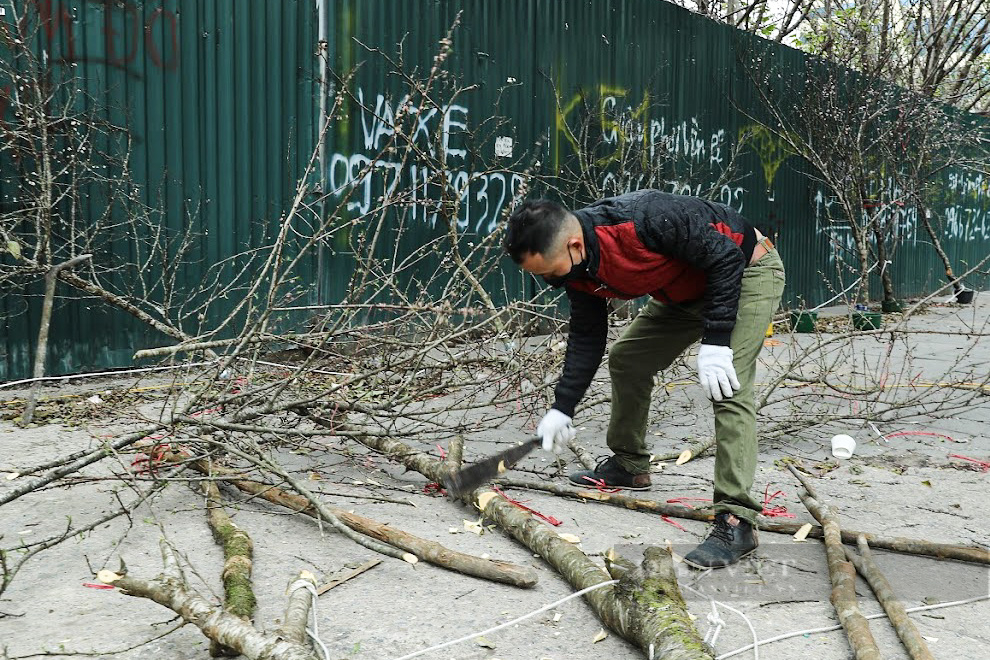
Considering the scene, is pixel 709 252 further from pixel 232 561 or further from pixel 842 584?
pixel 232 561

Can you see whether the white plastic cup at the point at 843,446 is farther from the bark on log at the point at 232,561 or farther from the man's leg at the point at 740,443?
the bark on log at the point at 232,561

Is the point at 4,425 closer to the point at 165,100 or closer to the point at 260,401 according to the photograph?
the point at 260,401

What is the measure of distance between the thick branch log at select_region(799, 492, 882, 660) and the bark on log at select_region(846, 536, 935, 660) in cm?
6

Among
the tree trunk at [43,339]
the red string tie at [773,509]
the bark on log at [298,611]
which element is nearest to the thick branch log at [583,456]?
the red string tie at [773,509]

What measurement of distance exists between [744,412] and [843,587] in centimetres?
80

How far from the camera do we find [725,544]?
10.8 feet

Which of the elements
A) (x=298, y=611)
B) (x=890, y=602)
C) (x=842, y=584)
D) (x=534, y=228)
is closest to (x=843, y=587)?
(x=842, y=584)

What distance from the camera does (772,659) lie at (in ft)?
8.41

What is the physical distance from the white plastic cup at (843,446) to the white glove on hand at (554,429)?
1797mm

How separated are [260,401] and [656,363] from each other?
1.76m

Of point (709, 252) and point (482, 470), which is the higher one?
point (709, 252)

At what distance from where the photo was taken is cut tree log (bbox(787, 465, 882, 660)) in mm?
2512

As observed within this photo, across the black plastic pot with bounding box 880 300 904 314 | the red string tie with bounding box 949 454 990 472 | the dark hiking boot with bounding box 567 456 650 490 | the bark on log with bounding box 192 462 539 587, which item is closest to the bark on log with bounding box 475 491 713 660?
the bark on log with bounding box 192 462 539 587

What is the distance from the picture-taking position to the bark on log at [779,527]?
3.29 metres
